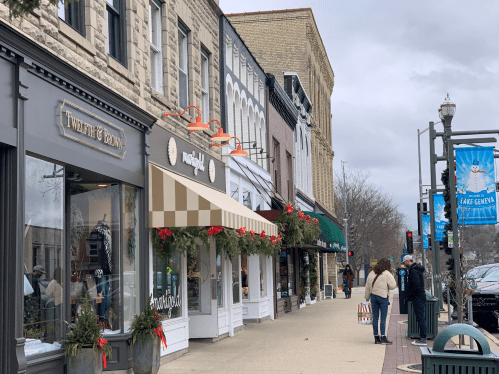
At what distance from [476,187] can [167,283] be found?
6585 mm

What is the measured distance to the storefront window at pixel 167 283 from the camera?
12.6 meters

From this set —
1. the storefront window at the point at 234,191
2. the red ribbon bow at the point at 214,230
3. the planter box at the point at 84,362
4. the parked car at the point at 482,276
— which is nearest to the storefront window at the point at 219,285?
the storefront window at the point at 234,191

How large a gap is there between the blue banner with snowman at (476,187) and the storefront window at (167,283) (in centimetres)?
578

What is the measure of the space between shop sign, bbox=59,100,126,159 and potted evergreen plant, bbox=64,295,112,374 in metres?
2.42

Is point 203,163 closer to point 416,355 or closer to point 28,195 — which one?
point 416,355

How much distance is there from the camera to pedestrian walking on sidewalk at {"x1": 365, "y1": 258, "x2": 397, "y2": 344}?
48.5 ft

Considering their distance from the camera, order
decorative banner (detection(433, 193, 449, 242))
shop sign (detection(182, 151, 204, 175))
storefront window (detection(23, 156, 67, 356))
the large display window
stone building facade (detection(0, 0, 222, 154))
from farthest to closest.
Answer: decorative banner (detection(433, 193, 449, 242)) → shop sign (detection(182, 151, 204, 175)) → stone building facade (detection(0, 0, 222, 154)) → the large display window → storefront window (detection(23, 156, 67, 356))

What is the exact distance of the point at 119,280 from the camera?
1112cm

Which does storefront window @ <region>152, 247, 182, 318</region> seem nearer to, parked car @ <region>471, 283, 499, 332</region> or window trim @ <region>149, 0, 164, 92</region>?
window trim @ <region>149, 0, 164, 92</region>

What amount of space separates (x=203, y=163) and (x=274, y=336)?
460cm

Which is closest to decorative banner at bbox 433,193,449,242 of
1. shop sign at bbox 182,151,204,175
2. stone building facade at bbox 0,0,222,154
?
stone building facade at bbox 0,0,222,154

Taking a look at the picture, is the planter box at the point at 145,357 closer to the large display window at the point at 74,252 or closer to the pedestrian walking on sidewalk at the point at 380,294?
the large display window at the point at 74,252

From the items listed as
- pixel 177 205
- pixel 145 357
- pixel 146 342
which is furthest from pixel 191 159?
pixel 145 357

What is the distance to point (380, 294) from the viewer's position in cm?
1491
